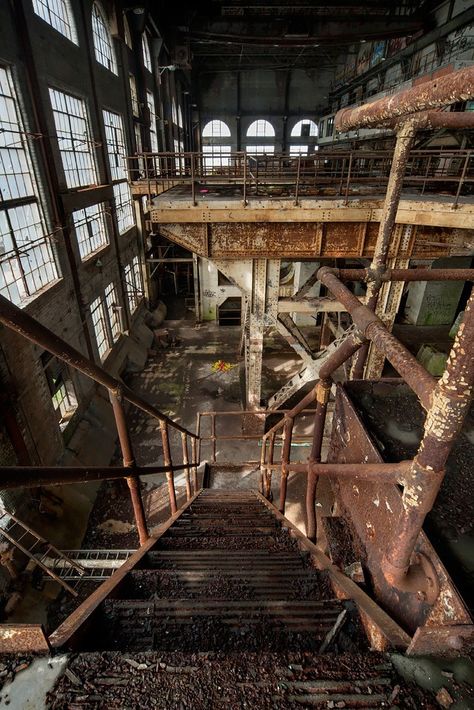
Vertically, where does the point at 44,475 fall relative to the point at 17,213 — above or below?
below

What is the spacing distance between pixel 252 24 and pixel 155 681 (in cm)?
2351

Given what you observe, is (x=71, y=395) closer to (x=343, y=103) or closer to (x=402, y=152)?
(x=402, y=152)

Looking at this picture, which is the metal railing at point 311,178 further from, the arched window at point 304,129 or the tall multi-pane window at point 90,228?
the arched window at point 304,129

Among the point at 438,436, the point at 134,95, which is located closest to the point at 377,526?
the point at 438,436

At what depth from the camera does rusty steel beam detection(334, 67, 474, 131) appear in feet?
4.11

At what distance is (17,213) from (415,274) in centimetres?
684

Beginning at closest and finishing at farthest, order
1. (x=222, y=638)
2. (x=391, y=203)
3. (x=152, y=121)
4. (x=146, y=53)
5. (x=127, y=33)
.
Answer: (x=222, y=638), (x=391, y=203), (x=127, y=33), (x=146, y=53), (x=152, y=121)

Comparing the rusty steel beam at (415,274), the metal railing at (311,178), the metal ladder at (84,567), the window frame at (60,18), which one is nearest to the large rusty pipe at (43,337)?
the rusty steel beam at (415,274)

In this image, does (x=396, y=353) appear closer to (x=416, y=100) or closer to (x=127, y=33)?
(x=416, y=100)

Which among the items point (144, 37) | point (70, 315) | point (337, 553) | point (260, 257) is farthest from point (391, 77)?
point (337, 553)

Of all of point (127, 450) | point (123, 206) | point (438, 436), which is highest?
point (438, 436)

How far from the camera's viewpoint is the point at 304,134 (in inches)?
1129

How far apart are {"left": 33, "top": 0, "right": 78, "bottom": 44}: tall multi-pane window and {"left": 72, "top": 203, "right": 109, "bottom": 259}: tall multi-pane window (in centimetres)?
369

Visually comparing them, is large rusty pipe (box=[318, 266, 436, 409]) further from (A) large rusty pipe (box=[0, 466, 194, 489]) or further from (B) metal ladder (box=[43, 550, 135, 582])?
(B) metal ladder (box=[43, 550, 135, 582])
